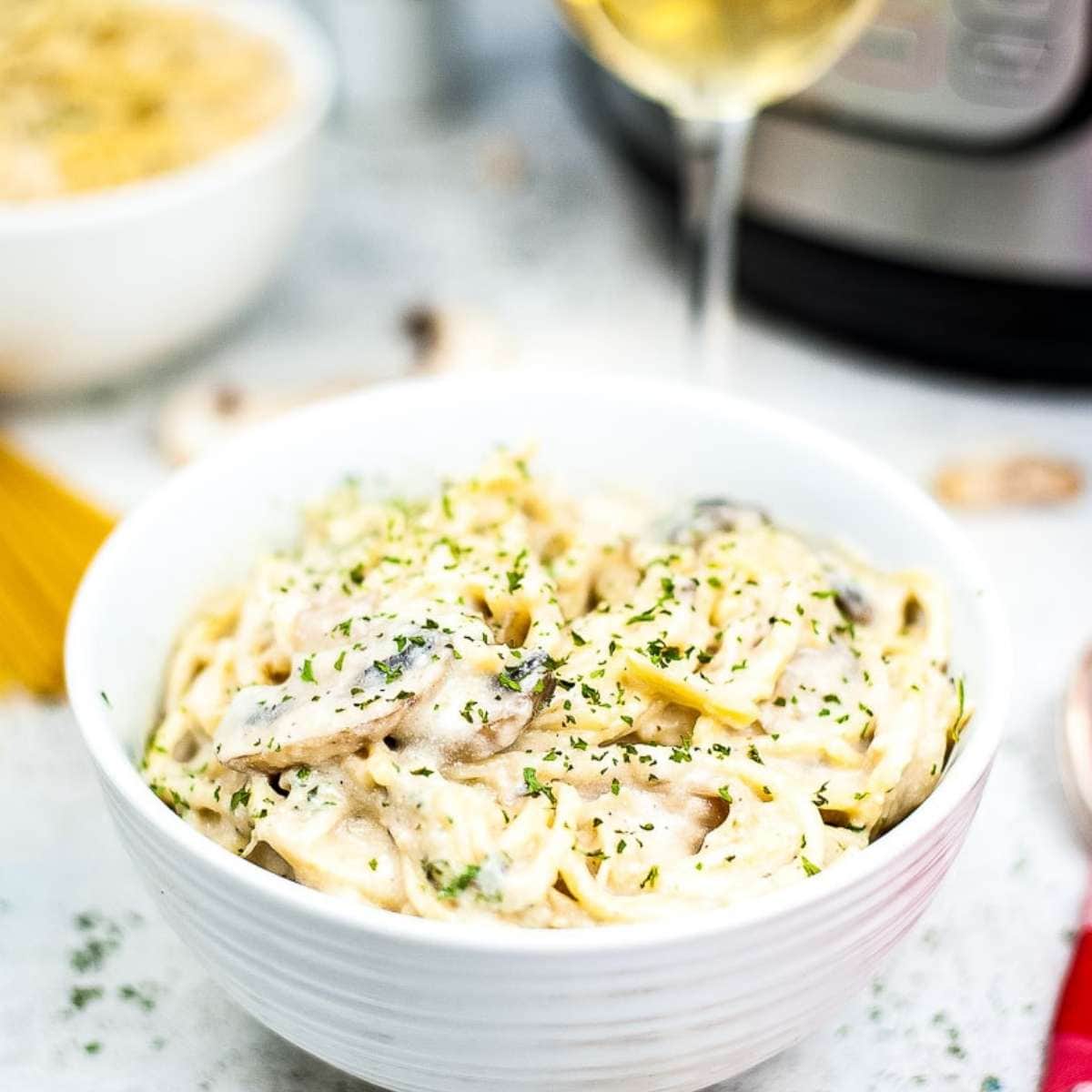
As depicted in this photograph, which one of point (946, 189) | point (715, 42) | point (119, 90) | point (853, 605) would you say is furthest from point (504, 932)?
point (119, 90)

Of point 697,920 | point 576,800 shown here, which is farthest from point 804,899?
point 576,800

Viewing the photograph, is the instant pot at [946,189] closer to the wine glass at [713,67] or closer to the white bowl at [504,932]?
the wine glass at [713,67]

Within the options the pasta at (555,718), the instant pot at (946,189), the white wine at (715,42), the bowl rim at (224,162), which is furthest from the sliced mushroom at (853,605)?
the bowl rim at (224,162)

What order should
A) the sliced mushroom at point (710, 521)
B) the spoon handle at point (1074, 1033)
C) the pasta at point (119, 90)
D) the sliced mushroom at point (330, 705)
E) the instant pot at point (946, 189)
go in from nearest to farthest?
1. the sliced mushroom at point (330, 705)
2. the spoon handle at point (1074, 1033)
3. the sliced mushroom at point (710, 521)
4. the instant pot at point (946, 189)
5. the pasta at point (119, 90)

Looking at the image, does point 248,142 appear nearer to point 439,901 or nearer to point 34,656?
point 34,656

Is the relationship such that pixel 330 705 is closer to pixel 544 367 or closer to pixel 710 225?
pixel 710 225

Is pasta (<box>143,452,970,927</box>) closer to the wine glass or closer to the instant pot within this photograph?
the wine glass

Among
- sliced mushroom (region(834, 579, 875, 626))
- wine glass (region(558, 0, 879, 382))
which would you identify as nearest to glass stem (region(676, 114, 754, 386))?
wine glass (region(558, 0, 879, 382))
